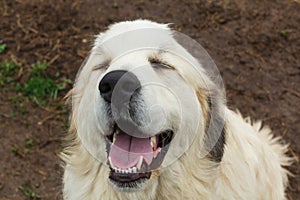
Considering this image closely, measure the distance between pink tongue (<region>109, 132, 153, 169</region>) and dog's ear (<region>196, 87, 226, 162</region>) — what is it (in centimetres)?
39

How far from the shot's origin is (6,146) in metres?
4.43

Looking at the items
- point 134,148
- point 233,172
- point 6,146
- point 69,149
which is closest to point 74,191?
point 69,149

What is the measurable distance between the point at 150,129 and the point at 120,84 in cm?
30

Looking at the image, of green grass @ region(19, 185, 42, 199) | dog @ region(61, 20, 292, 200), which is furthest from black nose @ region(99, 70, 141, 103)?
A: green grass @ region(19, 185, 42, 199)

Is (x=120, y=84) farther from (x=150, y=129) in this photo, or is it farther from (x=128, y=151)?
(x=128, y=151)

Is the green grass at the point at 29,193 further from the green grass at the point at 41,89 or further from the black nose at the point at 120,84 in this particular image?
the black nose at the point at 120,84

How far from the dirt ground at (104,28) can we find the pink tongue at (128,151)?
4.88ft

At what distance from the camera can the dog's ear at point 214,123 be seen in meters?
2.90

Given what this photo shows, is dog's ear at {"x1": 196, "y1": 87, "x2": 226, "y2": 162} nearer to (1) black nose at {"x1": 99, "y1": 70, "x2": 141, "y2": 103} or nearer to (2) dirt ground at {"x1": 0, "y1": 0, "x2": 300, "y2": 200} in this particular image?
(1) black nose at {"x1": 99, "y1": 70, "x2": 141, "y2": 103}

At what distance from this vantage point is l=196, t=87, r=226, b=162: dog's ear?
290 cm

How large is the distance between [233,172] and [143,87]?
0.90 m

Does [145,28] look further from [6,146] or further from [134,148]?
[6,146]

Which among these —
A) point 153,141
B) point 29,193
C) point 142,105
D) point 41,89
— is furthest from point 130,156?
point 41,89

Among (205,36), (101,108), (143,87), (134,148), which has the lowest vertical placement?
(205,36)
